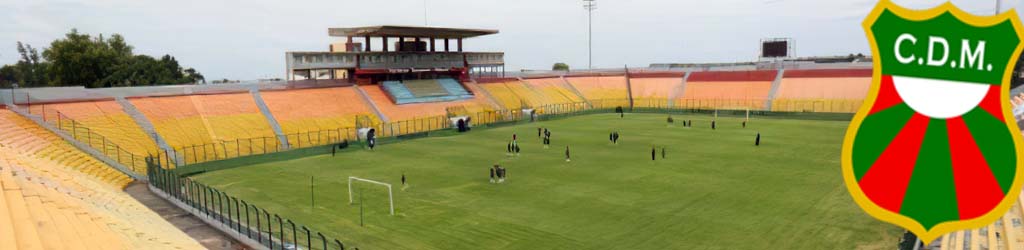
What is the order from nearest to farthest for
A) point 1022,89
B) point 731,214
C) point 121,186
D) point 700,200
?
point 731,214
point 700,200
point 121,186
point 1022,89

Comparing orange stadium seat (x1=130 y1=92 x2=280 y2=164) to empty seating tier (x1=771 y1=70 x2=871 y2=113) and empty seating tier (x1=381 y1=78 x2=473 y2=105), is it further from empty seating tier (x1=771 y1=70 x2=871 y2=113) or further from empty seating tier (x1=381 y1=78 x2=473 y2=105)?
empty seating tier (x1=771 y1=70 x2=871 y2=113)

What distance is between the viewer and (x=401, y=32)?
235 ft

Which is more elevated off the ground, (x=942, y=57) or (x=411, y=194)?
(x=942, y=57)

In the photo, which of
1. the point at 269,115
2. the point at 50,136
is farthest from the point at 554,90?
the point at 50,136

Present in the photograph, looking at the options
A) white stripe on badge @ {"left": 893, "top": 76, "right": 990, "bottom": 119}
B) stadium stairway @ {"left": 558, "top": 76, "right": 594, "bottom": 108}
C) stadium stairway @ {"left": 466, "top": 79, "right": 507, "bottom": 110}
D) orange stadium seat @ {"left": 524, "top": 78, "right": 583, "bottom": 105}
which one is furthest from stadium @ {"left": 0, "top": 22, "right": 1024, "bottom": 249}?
white stripe on badge @ {"left": 893, "top": 76, "right": 990, "bottom": 119}

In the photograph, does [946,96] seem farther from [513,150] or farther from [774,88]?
[774,88]

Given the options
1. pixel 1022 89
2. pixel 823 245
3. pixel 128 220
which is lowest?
pixel 823 245

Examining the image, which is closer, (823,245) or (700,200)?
(823,245)

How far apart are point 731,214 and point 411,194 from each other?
51.2ft

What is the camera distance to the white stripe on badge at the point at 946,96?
16.5 ft

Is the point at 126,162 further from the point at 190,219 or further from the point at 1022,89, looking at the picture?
the point at 1022,89

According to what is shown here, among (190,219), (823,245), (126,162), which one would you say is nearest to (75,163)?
(126,162)

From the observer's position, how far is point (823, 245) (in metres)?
21.5

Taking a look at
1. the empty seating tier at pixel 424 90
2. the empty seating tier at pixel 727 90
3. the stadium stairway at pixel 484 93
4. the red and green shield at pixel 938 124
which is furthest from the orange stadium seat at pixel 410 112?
the red and green shield at pixel 938 124
